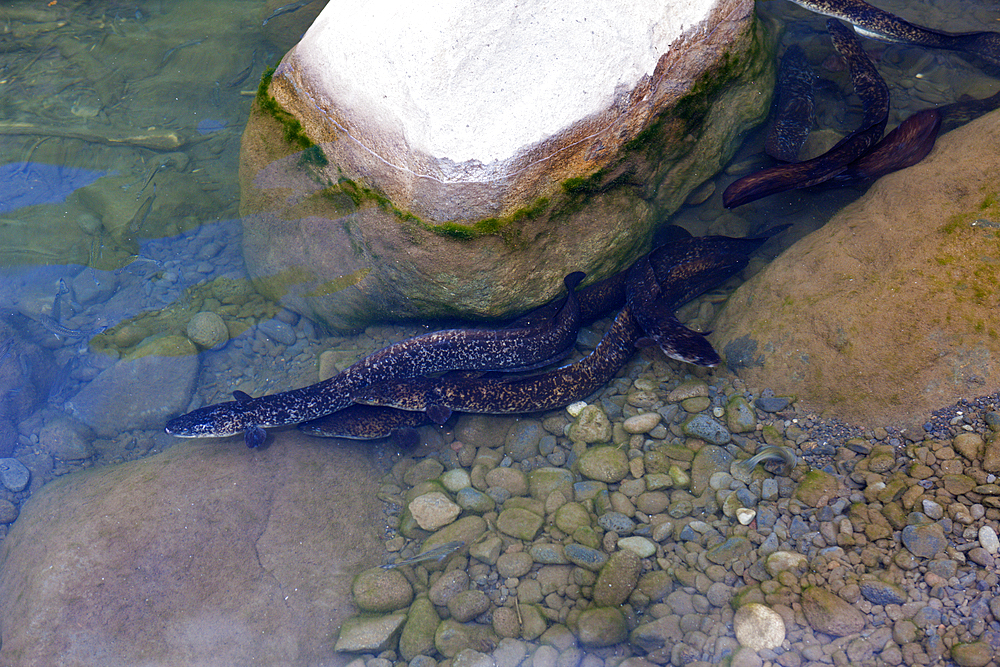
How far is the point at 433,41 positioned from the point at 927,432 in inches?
189

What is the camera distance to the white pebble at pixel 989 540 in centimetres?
310

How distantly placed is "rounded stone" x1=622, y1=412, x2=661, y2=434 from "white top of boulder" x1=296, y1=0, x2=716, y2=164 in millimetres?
2614

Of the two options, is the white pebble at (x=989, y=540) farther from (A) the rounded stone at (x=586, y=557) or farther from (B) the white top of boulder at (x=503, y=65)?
(B) the white top of boulder at (x=503, y=65)

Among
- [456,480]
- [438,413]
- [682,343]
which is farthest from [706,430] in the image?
[438,413]

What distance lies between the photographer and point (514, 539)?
4.56 m

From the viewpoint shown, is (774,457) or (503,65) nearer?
(774,457)

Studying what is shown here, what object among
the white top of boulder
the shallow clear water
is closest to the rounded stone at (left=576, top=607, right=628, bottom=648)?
the shallow clear water

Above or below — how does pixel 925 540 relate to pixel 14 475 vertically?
above

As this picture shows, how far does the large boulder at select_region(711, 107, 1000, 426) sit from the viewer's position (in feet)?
12.6

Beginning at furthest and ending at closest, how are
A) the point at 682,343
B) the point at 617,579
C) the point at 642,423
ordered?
the point at 682,343
the point at 642,423
the point at 617,579

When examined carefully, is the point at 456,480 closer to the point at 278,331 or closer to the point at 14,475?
the point at 278,331

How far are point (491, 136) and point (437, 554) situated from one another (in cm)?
361

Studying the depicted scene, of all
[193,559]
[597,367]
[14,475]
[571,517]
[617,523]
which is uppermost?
[597,367]

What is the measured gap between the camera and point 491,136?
4.25 metres
